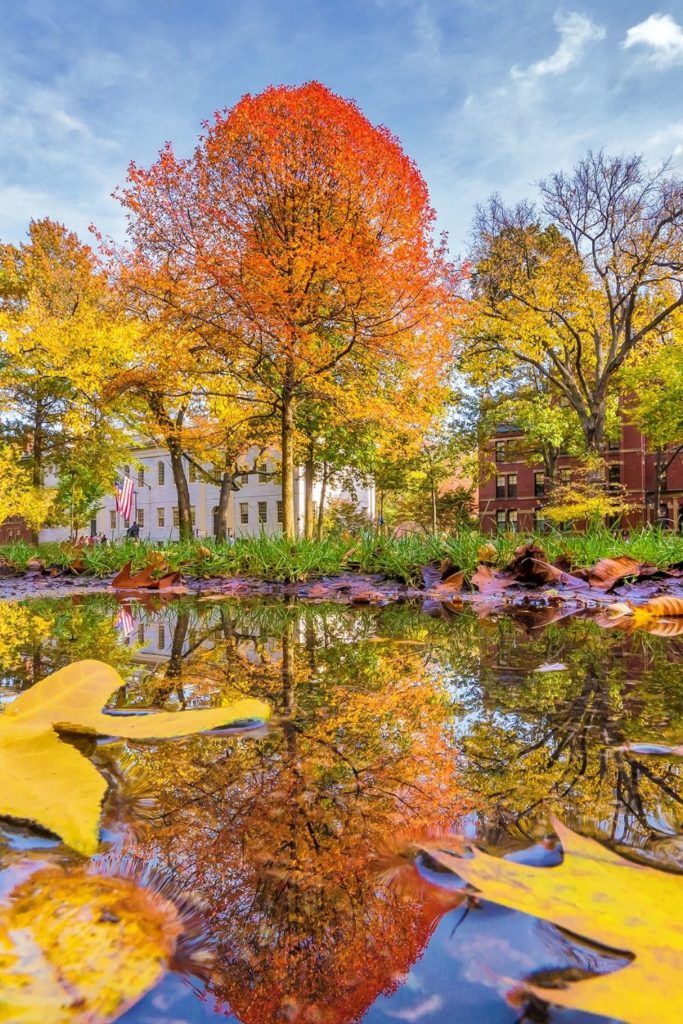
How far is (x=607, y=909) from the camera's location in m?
0.43

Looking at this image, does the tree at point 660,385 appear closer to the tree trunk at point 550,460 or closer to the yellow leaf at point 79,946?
the tree trunk at point 550,460

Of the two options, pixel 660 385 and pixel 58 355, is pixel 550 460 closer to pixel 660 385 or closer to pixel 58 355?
pixel 660 385

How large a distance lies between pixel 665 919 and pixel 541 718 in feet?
1.97

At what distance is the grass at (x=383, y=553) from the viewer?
440 centimetres

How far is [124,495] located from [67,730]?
23.2 m

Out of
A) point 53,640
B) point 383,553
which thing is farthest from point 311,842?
point 383,553

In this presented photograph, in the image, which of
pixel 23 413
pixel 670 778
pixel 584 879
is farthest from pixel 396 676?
pixel 23 413

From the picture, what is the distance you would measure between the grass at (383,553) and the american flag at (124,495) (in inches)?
645

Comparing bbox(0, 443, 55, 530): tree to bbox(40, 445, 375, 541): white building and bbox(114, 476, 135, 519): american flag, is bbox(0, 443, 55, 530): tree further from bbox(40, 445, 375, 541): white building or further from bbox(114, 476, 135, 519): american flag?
bbox(40, 445, 375, 541): white building

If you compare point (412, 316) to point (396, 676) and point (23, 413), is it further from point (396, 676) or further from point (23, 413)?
point (23, 413)

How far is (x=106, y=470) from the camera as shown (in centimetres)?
2044

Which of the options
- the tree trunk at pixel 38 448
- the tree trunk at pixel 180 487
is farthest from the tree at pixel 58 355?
the tree trunk at pixel 180 487

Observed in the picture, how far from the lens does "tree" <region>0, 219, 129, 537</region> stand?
55.8 ft

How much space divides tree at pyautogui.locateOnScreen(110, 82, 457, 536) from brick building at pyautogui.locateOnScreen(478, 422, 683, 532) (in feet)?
72.3
